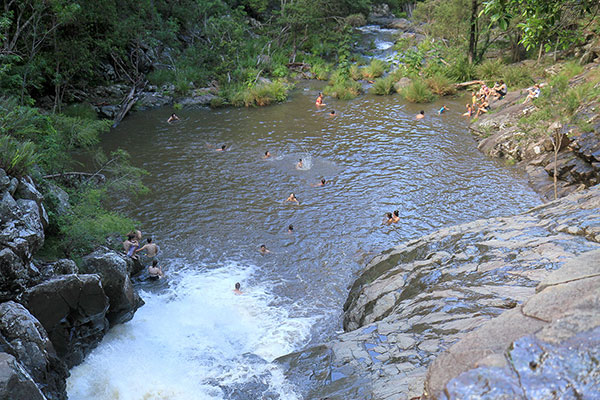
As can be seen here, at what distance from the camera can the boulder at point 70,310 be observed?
30.2 ft

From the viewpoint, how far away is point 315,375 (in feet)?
28.3

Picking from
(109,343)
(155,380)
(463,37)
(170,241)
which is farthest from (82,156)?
(463,37)

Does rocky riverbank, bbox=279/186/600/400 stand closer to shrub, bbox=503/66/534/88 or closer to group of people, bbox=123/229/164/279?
group of people, bbox=123/229/164/279

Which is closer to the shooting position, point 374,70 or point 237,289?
point 237,289

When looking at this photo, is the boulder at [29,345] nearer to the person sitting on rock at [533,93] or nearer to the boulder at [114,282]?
the boulder at [114,282]

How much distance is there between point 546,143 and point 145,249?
1583 centimetres

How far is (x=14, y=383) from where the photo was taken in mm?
6469

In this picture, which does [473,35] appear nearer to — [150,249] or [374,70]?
[374,70]

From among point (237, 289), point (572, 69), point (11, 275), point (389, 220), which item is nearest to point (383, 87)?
point (572, 69)

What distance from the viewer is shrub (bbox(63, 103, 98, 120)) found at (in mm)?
23914

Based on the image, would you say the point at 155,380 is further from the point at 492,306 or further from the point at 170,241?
the point at 492,306

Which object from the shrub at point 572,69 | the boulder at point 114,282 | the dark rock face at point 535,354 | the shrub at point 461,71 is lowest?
the boulder at point 114,282

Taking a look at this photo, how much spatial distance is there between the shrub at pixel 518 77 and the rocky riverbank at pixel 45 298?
24491 millimetres

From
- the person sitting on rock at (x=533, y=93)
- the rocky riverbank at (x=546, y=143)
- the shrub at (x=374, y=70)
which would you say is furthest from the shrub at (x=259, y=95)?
the person sitting on rock at (x=533, y=93)
